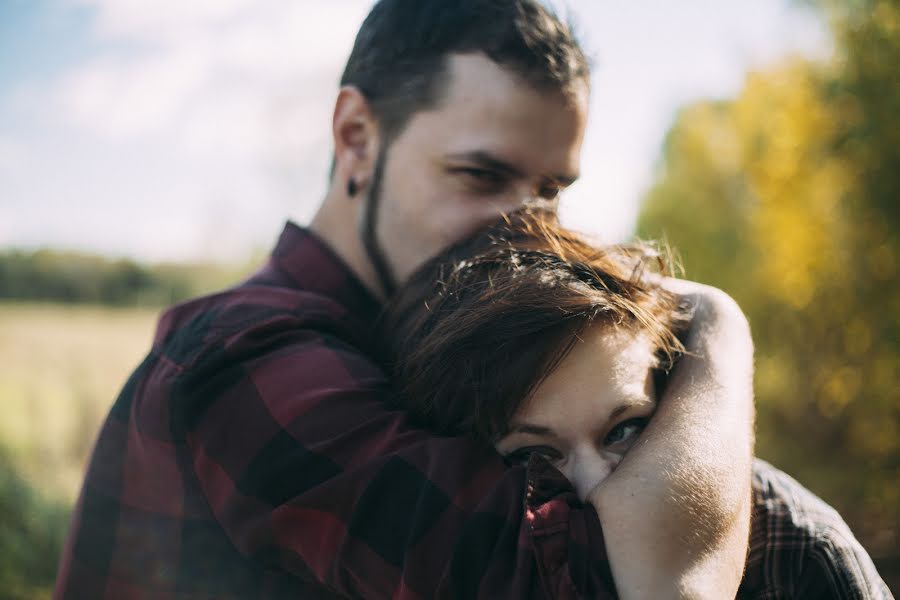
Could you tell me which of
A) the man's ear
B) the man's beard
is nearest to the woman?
the man's beard

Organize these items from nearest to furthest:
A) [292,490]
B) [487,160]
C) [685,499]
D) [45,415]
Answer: [685,499], [292,490], [487,160], [45,415]

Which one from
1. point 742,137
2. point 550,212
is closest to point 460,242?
point 550,212

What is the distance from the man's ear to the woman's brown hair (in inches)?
28.0

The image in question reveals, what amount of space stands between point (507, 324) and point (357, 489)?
1.45ft

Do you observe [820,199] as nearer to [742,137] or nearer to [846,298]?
[846,298]

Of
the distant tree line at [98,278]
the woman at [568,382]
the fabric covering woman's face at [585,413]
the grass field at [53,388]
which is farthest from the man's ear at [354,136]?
the distant tree line at [98,278]

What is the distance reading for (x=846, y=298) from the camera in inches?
271

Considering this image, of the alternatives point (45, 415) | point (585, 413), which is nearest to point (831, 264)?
point (585, 413)

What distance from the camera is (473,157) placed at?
77.3 inches

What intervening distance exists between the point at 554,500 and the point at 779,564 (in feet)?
2.06

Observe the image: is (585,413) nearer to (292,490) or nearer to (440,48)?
(292,490)

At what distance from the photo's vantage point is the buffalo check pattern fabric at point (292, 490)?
1187 mm

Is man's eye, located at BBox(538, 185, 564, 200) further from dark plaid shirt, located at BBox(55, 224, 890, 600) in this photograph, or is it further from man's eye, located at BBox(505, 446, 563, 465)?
man's eye, located at BBox(505, 446, 563, 465)

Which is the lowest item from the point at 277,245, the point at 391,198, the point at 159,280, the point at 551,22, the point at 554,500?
the point at 159,280
